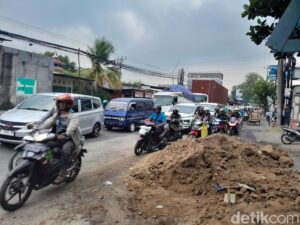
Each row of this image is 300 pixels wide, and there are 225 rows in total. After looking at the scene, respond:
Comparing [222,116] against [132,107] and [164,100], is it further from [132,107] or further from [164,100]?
[164,100]

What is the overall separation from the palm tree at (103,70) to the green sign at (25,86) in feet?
26.8

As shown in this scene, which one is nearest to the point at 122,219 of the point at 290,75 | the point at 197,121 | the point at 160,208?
the point at 160,208

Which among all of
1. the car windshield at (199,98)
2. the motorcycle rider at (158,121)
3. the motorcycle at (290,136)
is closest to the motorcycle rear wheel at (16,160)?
the motorcycle rider at (158,121)

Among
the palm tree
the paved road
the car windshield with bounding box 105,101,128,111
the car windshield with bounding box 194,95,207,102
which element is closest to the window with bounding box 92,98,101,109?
the paved road

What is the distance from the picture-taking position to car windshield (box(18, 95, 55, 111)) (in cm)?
1132

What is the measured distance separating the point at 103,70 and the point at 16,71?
10348mm

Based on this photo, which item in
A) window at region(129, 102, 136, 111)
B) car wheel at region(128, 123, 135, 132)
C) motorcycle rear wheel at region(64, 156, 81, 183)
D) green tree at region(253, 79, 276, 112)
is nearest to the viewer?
motorcycle rear wheel at region(64, 156, 81, 183)

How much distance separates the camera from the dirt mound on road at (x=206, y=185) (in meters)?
5.08

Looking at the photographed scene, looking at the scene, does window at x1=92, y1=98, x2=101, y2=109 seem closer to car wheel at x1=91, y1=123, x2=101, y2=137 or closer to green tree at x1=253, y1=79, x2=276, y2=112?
car wheel at x1=91, y1=123, x2=101, y2=137

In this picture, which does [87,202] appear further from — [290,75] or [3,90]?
[290,75]

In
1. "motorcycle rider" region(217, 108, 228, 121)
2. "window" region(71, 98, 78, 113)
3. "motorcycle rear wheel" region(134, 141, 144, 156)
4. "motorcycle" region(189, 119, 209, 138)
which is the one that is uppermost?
"window" region(71, 98, 78, 113)

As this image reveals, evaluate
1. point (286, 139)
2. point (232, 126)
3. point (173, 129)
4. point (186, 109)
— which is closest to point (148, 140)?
point (173, 129)

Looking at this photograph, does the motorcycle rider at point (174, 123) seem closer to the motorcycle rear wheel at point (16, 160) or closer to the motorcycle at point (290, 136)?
the motorcycle at point (290, 136)

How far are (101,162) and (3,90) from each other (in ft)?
44.9
